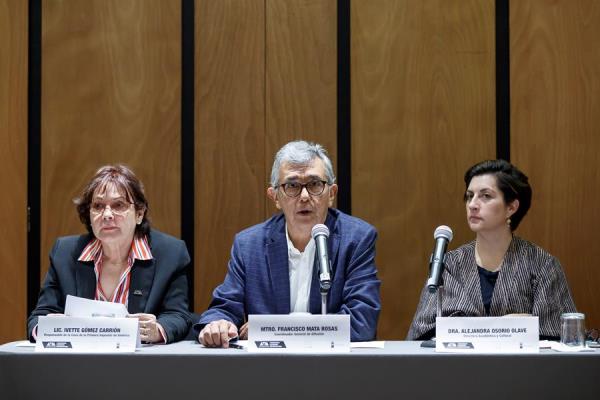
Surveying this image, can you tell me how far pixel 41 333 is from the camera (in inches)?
94.6

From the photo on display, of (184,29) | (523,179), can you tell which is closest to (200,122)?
(184,29)

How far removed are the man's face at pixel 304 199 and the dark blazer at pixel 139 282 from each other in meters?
0.47

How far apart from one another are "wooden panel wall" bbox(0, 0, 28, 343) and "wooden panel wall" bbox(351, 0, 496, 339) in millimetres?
1575

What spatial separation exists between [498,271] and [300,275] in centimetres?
78

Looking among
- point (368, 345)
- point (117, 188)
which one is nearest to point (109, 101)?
point (117, 188)

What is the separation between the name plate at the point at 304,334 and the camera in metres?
2.35

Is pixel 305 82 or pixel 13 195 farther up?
pixel 305 82

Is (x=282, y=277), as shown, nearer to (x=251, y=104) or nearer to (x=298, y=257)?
(x=298, y=257)

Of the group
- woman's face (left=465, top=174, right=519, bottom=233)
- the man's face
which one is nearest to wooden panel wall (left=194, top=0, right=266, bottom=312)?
the man's face
